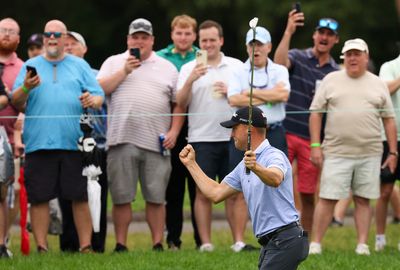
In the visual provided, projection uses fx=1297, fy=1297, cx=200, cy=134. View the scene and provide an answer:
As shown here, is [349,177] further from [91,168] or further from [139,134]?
[91,168]

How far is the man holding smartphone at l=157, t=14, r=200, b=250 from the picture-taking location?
15.2 metres

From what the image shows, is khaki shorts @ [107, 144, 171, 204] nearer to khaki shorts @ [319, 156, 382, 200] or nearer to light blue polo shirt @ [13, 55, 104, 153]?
light blue polo shirt @ [13, 55, 104, 153]

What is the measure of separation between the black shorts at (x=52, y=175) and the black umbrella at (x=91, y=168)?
0.32 ft

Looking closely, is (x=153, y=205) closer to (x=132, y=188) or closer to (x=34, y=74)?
(x=132, y=188)

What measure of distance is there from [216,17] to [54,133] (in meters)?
24.1

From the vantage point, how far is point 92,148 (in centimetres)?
1384

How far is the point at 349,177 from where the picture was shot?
14.4 meters

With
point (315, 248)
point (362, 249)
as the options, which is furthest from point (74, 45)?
point (362, 249)

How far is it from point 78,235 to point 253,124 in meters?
4.52

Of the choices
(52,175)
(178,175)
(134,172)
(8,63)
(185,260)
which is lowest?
(185,260)

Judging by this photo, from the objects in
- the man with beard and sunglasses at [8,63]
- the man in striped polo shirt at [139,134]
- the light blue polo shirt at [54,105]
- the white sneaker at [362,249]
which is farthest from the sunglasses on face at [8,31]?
the white sneaker at [362,249]

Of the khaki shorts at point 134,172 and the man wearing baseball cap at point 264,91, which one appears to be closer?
the man wearing baseball cap at point 264,91

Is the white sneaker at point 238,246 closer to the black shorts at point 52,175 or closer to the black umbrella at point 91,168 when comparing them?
the black umbrella at point 91,168

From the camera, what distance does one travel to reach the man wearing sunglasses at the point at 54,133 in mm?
13852
